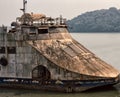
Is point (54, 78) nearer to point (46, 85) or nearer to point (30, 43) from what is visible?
point (46, 85)

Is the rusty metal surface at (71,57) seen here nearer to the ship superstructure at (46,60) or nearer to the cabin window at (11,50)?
the ship superstructure at (46,60)

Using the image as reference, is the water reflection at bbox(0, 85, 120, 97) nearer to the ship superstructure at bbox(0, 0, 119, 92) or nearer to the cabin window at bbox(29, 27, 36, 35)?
the ship superstructure at bbox(0, 0, 119, 92)

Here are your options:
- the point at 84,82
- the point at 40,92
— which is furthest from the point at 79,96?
the point at 40,92

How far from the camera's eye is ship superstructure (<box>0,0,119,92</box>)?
3028cm

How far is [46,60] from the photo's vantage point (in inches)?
1211

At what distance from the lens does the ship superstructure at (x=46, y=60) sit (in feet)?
99.3

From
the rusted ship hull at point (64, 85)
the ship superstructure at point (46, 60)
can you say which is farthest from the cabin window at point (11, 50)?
the rusted ship hull at point (64, 85)

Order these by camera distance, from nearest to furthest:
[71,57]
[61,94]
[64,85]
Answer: [61,94] < [64,85] < [71,57]

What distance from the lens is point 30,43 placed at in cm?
3152

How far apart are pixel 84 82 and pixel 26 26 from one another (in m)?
6.90

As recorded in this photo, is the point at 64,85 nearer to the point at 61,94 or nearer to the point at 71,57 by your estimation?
the point at 61,94

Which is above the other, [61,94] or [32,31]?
[32,31]

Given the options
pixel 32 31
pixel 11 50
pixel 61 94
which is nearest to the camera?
pixel 61 94


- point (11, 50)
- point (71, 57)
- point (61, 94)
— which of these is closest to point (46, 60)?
point (71, 57)
